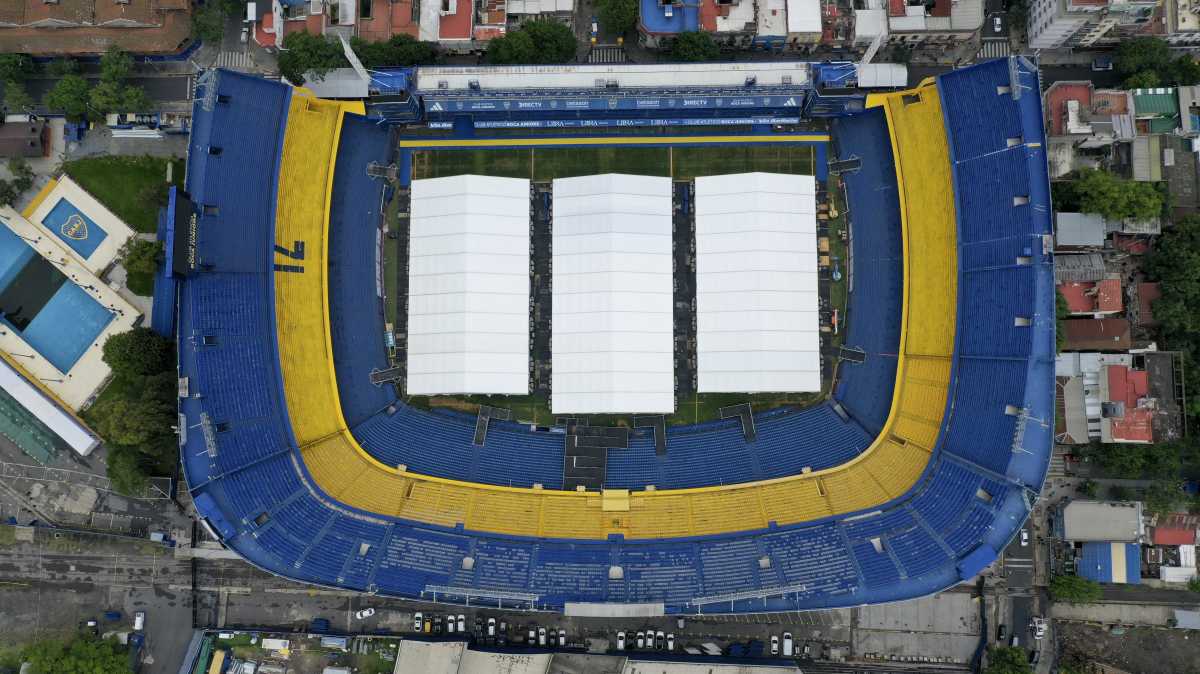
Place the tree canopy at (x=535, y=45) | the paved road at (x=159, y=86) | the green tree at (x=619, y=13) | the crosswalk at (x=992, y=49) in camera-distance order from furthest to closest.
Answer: the paved road at (x=159, y=86), the crosswalk at (x=992, y=49), the green tree at (x=619, y=13), the tree canopy at (x=535, y=45)

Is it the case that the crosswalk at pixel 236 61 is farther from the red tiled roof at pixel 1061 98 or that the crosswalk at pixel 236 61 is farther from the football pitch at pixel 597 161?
the red tiled roof at pixel 1061 98

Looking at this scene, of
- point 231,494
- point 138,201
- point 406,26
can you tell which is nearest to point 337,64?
point 406,26

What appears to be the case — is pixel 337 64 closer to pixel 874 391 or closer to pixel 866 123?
pixel 866 123

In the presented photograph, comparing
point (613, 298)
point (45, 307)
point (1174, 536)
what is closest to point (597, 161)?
point (613, 298)

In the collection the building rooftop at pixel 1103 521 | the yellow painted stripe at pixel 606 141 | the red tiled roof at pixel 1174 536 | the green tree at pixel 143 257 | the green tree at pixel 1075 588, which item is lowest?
the green tree at pixel 1075 588

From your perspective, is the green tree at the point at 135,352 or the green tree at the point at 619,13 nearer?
the green tree at the point at 135,352

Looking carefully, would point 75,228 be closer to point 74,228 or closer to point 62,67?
point 74,228

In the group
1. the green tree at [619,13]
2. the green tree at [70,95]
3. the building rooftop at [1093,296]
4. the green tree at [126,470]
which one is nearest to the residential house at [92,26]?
the green tree at [70,95]
